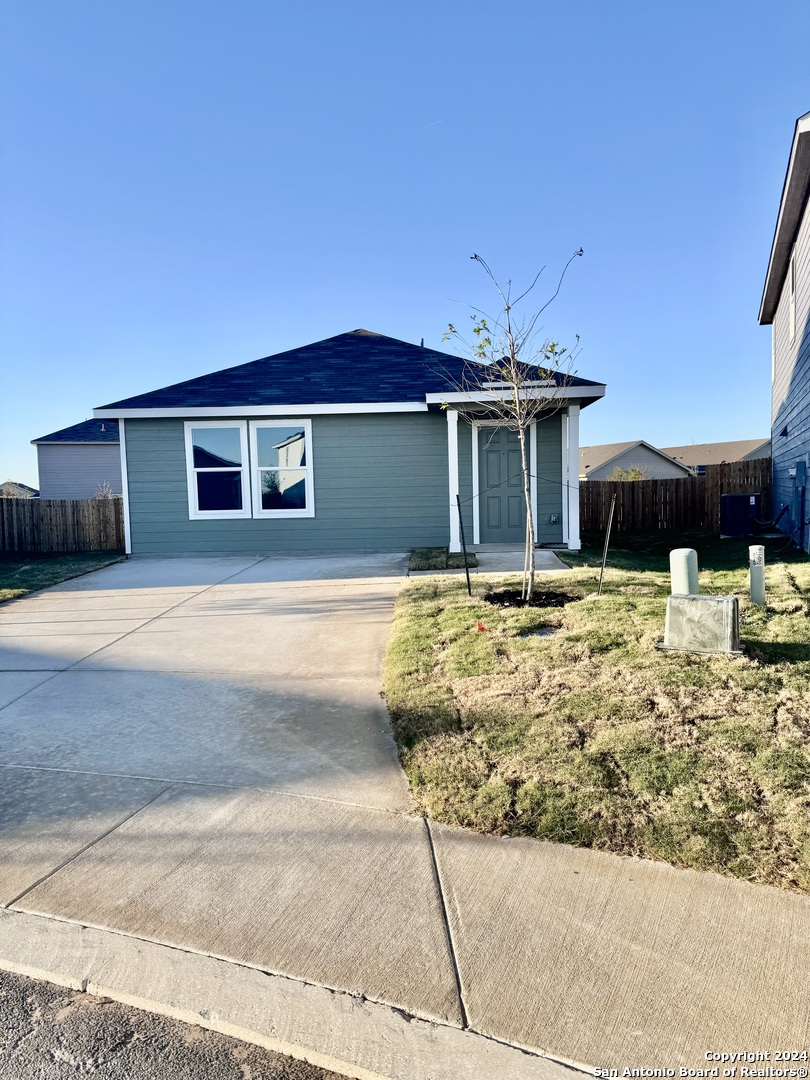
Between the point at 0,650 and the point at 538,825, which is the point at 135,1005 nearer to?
the point at 538,825

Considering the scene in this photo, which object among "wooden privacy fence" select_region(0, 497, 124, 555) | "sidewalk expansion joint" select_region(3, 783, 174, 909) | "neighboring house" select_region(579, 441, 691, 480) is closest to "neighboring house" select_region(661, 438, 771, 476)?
"neighboring house" select_region(579, 441, 691, 480)

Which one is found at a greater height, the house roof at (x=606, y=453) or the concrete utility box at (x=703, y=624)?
the house roof at (x=606, y=453)

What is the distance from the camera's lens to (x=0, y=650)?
20.2 ft

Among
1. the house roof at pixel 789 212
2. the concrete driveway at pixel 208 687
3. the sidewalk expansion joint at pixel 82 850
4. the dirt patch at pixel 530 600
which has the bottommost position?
the sidewalk expansion joint at pixel 82 850

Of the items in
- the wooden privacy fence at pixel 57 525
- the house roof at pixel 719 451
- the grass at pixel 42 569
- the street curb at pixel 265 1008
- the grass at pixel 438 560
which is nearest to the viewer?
the street curb at pixel 265 1008

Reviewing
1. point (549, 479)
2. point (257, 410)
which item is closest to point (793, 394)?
point (549, 479)

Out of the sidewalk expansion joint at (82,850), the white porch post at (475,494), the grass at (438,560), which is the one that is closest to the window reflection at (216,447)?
the grass at (438,560)

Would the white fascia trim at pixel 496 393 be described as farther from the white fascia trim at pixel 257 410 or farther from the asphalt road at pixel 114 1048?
the asphalt road at pixel 114 1048

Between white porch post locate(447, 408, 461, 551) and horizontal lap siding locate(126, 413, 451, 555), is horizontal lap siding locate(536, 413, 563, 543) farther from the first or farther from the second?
horizontal lap siding locate(126, 413, 451, 555)

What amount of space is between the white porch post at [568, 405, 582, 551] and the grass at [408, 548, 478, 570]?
1956mm

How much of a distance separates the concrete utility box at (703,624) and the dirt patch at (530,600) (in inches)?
72.2

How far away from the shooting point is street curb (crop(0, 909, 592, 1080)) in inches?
65.2

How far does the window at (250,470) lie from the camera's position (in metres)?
12.4

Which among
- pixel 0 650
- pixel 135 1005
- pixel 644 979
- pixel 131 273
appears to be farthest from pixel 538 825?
pixel 131 273
